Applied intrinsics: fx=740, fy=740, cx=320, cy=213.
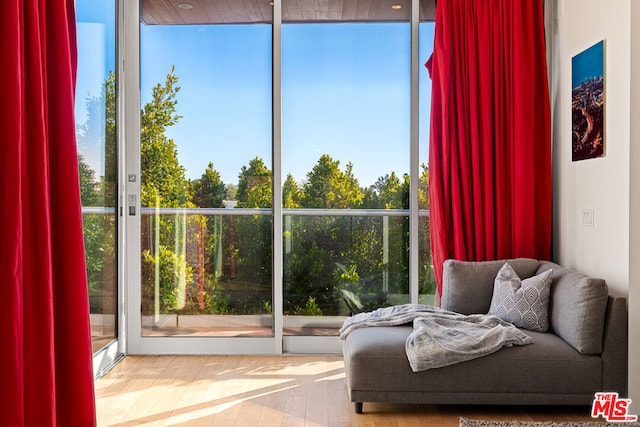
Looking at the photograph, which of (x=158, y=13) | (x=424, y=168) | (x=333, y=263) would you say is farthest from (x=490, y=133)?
(x=158, y=13)

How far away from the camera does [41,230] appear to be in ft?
8.64

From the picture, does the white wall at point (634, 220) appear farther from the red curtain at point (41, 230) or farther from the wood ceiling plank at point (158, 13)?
the wood ceiling plank at point (158, 13)

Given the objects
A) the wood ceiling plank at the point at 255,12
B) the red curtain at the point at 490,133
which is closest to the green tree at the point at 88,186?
the wood ceiling plank at the point at 255,12

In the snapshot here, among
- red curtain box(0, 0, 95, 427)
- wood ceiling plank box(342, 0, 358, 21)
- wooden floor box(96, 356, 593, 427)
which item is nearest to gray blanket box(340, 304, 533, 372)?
wooden floor box(96, 356, 593, 427)

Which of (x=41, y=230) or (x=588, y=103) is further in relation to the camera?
(x=588, y=103)

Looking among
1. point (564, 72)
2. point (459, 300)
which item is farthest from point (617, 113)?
point (459, 300)

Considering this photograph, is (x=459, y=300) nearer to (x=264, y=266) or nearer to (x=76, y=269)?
(x=264, y=266)

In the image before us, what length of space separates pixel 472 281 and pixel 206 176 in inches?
77.1

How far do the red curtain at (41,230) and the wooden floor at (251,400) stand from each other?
3.14 ft

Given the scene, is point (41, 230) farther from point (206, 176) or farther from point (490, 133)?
point (490, 133)

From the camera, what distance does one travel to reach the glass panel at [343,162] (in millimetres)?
5117

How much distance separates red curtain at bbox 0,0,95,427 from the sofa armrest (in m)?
2.46

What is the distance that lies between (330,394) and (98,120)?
2203 mm

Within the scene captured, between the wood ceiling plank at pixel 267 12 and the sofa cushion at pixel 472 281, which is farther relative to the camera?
the wood ceiling plank at pixel 267 12
